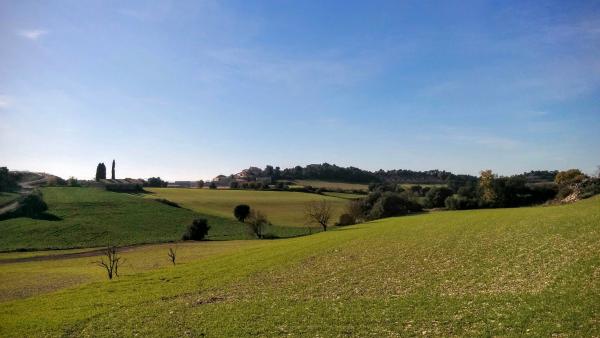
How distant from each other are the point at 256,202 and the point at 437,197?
4885 cm

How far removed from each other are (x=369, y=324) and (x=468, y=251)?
60.8 ft

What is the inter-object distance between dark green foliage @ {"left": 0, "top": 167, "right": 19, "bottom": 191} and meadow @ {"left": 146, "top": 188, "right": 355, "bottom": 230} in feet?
118

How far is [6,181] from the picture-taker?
404 feet

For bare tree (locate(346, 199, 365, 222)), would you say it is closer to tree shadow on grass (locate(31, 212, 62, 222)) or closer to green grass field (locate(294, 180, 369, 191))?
green grass field (locate(294, 180, 369, 191))

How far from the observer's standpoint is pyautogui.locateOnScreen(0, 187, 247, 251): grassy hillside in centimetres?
7538

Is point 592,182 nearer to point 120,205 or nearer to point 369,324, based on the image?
point 369,324

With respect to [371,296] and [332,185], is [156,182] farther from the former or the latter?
[371,296]

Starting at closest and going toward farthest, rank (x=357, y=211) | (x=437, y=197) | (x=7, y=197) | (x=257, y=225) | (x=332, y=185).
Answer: (x=257, y=225)
(x=7, y=197)
(x=357, y=211)
(x=437, y=197)
(x=332, y=185)

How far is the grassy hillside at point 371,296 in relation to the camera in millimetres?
16375

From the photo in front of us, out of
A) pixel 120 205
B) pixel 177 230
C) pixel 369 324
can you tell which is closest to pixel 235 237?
pixel 177 230

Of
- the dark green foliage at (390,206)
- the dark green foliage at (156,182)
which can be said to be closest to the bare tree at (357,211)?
the dark green foliage at (390,206)

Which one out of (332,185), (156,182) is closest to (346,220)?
(332,185)

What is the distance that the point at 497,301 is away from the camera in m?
18.2

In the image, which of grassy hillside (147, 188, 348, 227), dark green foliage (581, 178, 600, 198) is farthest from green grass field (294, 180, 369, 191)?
dark green foliage (581, 178, 600, 198)
